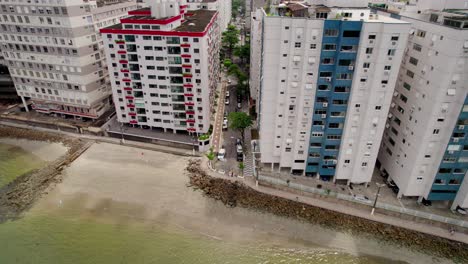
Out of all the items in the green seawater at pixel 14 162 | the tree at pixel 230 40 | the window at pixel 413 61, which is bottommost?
the green seawater at pixel 14 162

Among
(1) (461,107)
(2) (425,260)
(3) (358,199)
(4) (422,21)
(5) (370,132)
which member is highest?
(4) (422,21)

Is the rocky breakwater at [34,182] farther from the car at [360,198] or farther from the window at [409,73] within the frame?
the window at [409,73]

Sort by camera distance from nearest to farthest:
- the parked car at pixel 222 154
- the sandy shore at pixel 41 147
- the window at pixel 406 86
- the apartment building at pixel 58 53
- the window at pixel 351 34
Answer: the window at pixel 351 34, the window at pixel 406 86, the parked car at pixel 222 154, the sandy shore at pixel 41 147, the apartment building at pixel 58 53

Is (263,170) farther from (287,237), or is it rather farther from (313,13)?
(313,13)

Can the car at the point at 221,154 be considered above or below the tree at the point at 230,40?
below

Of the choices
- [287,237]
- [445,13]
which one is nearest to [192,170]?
[287,237]

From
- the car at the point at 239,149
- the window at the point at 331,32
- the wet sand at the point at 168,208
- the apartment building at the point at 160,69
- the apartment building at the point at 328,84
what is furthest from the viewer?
the car at the point at 239,149

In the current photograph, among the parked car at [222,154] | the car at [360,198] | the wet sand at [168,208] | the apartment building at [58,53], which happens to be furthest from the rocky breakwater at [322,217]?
the apartment building at [58,53]

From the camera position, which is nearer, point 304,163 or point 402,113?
point 402,113
